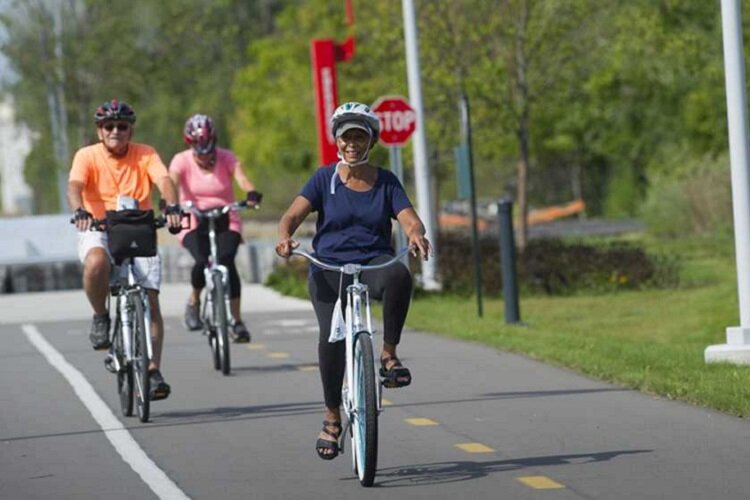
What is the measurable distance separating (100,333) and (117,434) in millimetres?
1287

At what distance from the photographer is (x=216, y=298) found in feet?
51.7

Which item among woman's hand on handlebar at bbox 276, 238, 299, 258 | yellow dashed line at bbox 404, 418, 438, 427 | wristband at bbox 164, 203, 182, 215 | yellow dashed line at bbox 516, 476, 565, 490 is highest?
wristband at bbox 164, 203, 182, 215

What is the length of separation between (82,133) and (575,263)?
28.2m

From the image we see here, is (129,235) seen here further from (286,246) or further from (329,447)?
(329,447)

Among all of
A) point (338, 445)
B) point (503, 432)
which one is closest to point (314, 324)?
point (503, 432)

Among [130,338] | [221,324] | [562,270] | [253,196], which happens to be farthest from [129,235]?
[562,270]

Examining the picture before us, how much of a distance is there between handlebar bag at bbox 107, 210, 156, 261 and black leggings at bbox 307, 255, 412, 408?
2715 mm

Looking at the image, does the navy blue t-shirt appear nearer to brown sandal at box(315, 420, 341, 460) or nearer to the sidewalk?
brown sandal at box(315, 420, 341, 460)

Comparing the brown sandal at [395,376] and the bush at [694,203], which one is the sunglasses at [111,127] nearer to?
the brown sandal at [395,376]

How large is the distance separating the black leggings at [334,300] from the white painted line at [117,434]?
0.93 meters

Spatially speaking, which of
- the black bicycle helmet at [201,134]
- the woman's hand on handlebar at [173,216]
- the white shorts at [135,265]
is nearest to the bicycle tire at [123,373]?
the white shorts at [135,265]

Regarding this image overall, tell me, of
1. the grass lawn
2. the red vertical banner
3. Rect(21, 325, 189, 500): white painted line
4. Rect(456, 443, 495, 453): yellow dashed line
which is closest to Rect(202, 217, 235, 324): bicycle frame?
Rect(21, 325, 189, 500): white painted line

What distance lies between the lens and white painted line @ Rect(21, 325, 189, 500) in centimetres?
985

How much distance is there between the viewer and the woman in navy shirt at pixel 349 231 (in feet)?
33.0
